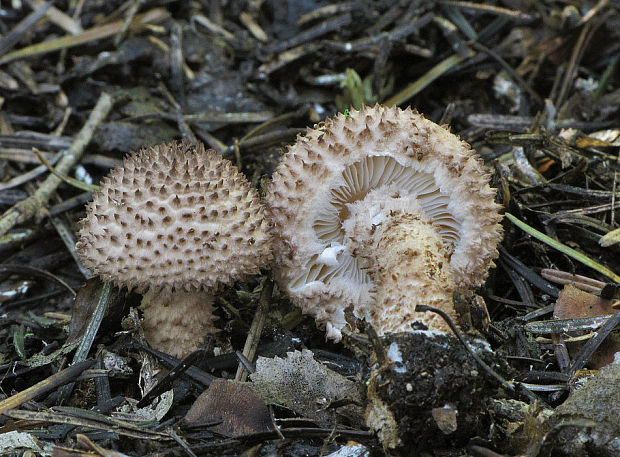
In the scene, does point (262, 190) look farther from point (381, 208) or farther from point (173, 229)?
point (173, 229)

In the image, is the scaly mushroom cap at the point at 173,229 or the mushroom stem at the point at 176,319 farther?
the mushroom stem at the point at 176,319

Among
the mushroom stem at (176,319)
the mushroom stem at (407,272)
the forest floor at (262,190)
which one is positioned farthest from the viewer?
the mushroom stem at (176,319)

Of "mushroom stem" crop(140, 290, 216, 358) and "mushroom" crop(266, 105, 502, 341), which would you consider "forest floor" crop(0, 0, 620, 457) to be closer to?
"mushroom stem" crop(140, 290, 216, 358)

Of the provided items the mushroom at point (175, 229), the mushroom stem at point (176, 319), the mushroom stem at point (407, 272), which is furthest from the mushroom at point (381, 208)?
the mushroom stem at point (176, 319)

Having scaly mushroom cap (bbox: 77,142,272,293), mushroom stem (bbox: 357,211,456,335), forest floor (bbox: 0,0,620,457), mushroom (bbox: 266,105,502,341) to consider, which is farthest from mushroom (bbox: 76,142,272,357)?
mushroom stem (bbox: 357,211,456,335)

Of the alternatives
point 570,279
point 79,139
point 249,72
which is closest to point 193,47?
point 249,72

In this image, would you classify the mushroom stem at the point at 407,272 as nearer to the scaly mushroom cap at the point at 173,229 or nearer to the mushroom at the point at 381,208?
the mushroom at the point at 381,208

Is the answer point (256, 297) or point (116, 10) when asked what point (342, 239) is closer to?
point (256, 297)
